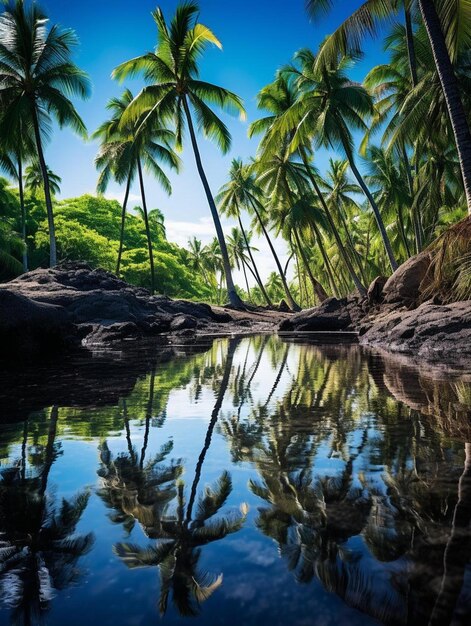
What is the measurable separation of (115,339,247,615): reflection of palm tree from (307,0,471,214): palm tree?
8122 millimetres

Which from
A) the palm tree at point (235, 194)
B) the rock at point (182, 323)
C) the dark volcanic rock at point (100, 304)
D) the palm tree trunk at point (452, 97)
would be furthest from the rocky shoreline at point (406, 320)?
the palm tree at point (235, 194)

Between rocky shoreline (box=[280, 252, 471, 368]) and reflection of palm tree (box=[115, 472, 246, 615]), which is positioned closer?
reflection of palm tree (box=[115, 472, 246, 615])

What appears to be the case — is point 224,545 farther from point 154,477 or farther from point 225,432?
point 225,432

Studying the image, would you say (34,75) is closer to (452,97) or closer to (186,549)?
(452,97)

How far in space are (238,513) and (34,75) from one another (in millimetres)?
21688

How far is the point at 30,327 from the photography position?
7930 millimetres

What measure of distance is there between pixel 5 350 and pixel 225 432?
605 centimetres

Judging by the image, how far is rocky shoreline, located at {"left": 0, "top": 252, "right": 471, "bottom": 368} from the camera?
7754mm

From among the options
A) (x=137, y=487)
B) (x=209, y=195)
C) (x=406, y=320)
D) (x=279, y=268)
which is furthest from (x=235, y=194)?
(x=137, y=487)

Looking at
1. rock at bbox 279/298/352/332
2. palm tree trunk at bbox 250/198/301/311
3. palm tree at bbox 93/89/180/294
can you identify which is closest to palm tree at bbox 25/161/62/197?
palm tree at bbox 93/89/180/294

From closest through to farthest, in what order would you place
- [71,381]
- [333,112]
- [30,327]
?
1. [71,381]
2. [30,327]
3. [333,112]

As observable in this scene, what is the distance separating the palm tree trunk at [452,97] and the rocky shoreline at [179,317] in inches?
98.8

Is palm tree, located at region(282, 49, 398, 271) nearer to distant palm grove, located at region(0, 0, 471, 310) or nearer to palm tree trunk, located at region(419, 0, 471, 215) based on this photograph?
distant palm grove, located at region(0, 0, 471, 310)

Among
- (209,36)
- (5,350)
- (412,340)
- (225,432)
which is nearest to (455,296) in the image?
(412,340)
